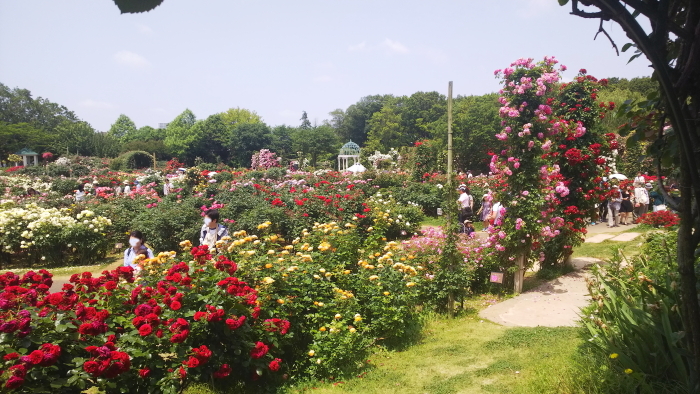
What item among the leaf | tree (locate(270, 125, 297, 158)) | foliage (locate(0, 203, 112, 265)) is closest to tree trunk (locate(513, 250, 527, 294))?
the leaf

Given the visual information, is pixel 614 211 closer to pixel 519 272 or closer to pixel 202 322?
pixel 519 272

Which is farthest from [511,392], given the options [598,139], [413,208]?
[413,208]

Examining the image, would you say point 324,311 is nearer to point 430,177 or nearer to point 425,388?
point 425,388

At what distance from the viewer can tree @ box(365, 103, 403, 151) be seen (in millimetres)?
50375

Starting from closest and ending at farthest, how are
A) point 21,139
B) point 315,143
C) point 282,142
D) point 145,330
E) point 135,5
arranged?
point 135,5
point 145,330
point 21,139
point 315,143
point 282,142

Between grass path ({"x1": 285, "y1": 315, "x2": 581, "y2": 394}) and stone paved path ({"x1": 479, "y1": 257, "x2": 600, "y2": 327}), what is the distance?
39cm

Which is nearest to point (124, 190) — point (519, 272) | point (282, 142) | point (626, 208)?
point (519, 272)

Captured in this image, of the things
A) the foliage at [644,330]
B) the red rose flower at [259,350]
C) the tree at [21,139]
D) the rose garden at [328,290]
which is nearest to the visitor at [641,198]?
the rose garden at [328,290]

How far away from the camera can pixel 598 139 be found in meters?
7.32

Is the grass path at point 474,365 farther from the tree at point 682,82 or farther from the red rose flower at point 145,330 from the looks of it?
the tree at point 682,82

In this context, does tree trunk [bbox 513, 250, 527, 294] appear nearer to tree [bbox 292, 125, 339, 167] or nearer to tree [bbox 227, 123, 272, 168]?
tree [bbox 292, 125, 339, 167]

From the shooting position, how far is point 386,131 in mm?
51156

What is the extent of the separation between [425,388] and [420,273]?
219cm

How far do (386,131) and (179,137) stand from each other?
2501 centimetres
